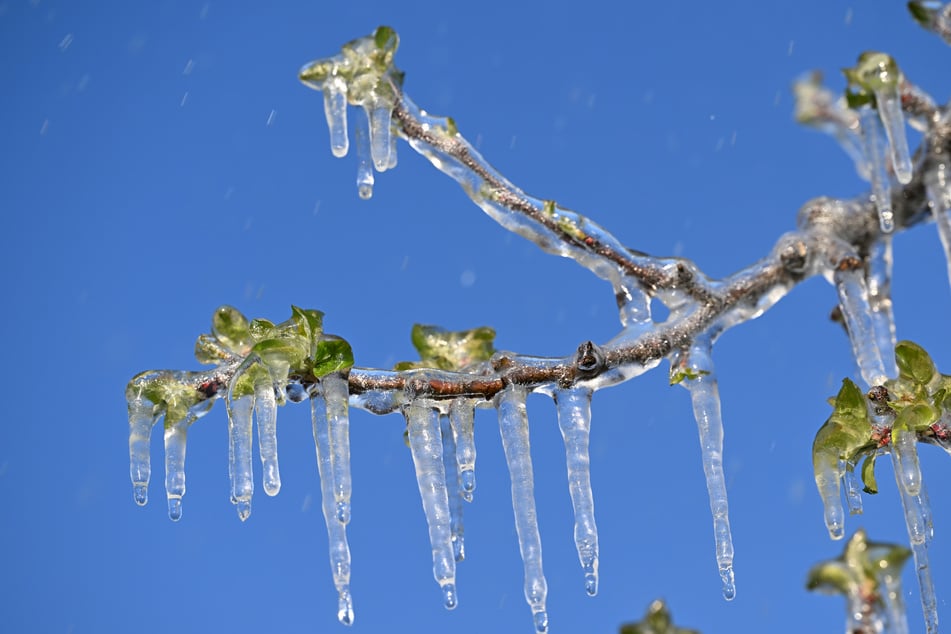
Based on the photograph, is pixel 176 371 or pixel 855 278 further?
pixel 855 278

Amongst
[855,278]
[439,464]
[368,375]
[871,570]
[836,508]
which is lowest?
[871,570]

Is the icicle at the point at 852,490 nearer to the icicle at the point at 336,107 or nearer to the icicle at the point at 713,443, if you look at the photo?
the icicle at the point at 713,443

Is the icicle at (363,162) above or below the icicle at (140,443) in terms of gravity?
above

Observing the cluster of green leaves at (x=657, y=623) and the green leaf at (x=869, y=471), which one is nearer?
the cluster of green leaves at (x=657, y=623)

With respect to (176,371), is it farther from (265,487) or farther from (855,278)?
(855,278)

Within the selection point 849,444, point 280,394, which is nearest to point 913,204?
point 849,444

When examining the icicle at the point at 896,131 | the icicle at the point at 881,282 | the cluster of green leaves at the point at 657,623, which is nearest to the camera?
the cluster of green leaves at the point at 657,623

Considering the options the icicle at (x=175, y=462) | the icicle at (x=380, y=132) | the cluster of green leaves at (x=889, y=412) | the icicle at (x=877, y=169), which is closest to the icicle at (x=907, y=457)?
the cluster of green leaves at (x=889, y=412)
